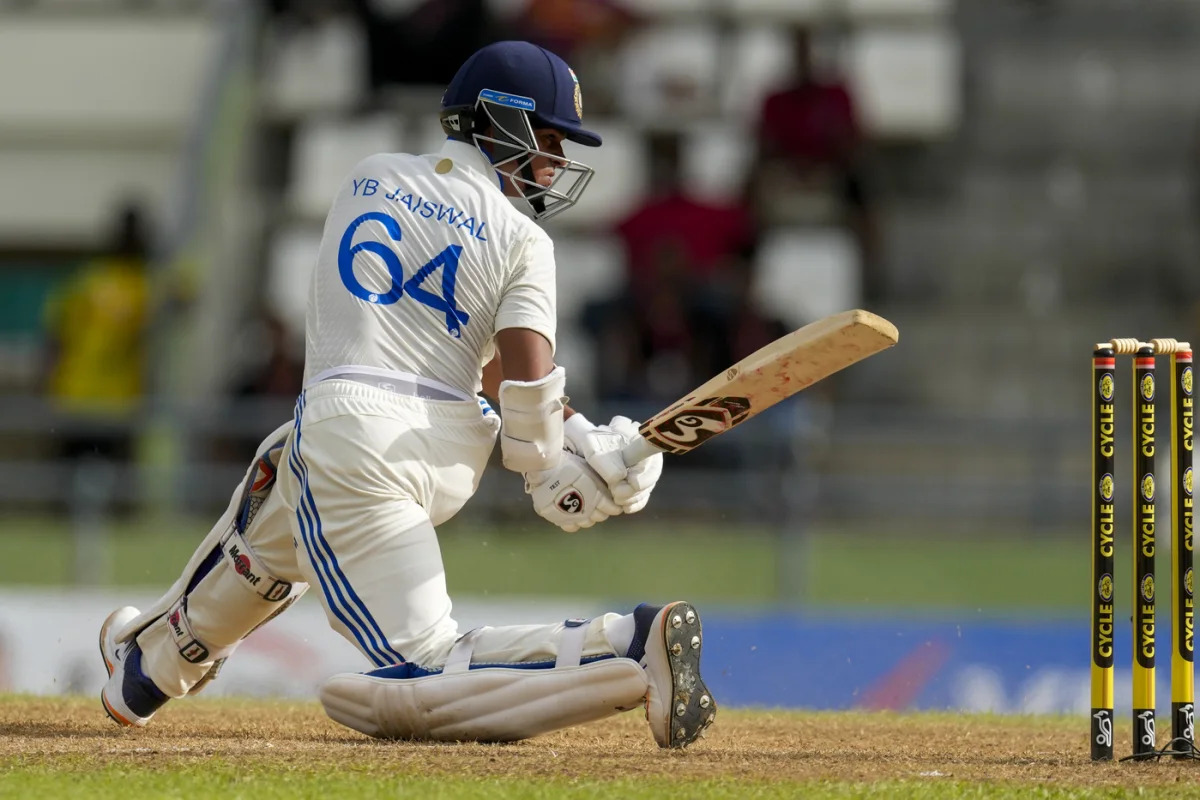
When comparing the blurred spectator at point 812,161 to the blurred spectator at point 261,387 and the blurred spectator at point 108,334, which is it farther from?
the blurred spectator at point 108,334

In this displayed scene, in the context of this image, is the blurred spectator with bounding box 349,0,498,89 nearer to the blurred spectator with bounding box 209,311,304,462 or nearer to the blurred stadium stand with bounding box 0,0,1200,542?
the blurred stadium stand with bounding box 0,0,1200,542

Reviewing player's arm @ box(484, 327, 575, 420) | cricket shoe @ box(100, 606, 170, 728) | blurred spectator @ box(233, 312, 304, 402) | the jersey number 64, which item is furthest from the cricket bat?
blurred spectator @ box(233, 312, 304, 402)

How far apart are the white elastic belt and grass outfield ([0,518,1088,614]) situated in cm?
519

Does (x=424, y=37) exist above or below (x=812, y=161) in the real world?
above

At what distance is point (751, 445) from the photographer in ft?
35.9

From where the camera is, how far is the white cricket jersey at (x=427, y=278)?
18.1 feet

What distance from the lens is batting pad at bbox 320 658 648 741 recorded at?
5.27 metres

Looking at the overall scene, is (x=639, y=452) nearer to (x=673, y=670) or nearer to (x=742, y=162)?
(x=673, y=670)

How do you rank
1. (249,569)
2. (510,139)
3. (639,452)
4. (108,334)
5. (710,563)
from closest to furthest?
(639,452) → (510,139) → (249,569) → (710,563) → (108,334)

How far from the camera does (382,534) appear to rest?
17.7 ft

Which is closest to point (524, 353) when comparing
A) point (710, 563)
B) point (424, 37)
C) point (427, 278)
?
point (427, 278)

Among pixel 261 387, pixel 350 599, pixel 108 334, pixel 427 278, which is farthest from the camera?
pixel 108 334

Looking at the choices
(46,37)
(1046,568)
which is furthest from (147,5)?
(1046,568)

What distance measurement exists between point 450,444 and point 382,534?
0.37 meters
